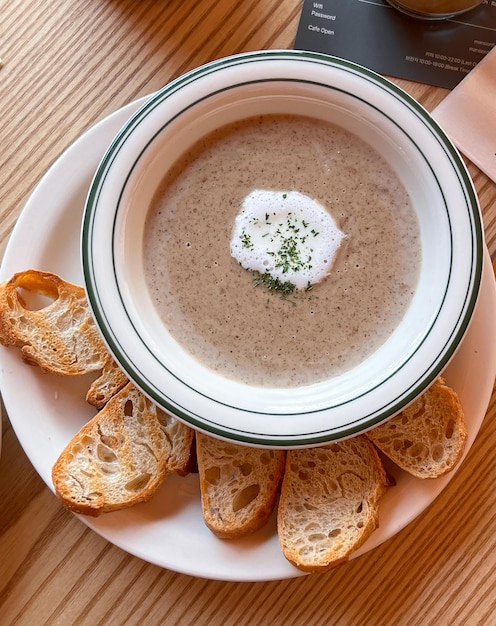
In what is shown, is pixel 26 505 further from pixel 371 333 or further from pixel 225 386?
pixel 371 333

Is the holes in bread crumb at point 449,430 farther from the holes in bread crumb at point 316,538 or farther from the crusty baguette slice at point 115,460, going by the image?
the crusty baguette slice at point 115,460

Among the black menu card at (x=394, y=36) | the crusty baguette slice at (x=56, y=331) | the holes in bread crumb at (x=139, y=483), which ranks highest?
the black menu card at (x=394, y=36)

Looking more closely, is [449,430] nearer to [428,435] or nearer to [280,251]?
[428,435]

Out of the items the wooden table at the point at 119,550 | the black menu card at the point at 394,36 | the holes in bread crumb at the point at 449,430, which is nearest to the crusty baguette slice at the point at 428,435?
the holes in bread crumb at the point at 449,430

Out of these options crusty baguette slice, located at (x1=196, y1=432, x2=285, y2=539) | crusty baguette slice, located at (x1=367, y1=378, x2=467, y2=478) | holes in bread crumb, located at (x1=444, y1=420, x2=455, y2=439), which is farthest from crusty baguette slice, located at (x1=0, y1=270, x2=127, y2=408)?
holes in bread crumb, located at (x1=444, y1=420, x2=455, y2=439)

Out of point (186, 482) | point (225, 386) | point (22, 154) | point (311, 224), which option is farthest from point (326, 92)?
point (186, 482)
